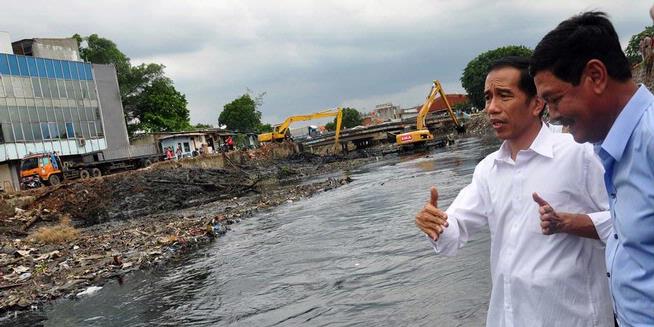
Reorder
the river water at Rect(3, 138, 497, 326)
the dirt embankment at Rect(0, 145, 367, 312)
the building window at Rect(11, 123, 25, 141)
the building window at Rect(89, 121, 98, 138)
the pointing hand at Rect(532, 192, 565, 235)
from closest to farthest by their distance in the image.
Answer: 1. the pointing hand at Rect(532, 192, 565, 235)
2. the river water at Rect(3, 138, 497, 326)
3. the dirt embankment at Rect(0, 145, 367, 312)
4. the building window at Rect(11, 123, 25, 141)
5. the building window at Rect(89, 121, 98, 138)

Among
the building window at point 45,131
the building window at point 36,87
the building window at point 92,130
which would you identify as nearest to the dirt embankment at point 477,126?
the building window at point 92,130

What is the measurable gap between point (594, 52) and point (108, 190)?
2516 centimetres

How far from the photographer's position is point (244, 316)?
6777 mm

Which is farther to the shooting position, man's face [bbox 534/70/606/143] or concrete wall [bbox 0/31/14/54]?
concrete wall [bbox 0/31/14/54]

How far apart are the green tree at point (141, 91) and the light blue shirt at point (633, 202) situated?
55.3 meters

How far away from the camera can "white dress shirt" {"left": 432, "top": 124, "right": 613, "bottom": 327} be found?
6.50ft

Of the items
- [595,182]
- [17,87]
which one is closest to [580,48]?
[595,182]

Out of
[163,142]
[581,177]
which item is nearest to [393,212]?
[581,177]

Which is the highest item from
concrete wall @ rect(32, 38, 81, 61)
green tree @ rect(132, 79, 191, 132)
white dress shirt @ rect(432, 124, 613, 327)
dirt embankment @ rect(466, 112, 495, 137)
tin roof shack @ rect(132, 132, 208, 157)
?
concrete wall @ rect(32, 38, 81, 61)

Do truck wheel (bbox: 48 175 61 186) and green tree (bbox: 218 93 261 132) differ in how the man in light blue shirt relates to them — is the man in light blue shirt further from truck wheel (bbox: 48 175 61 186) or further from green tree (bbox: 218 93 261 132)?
green tree (bbox: 218 93 261 132)

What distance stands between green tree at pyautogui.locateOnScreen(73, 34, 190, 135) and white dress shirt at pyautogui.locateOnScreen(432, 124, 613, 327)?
54.6 m

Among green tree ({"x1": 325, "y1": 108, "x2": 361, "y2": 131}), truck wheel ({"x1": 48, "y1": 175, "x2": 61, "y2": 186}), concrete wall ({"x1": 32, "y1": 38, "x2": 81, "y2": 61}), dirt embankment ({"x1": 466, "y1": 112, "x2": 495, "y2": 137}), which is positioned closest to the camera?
truck wheel ({"x1": 48, "y1": 175, "x2": 61, "y2": 186})

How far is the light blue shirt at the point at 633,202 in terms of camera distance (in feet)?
4.33

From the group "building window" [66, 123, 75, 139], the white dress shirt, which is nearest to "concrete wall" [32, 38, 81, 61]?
"building window" [66, 123, 75, 139]
